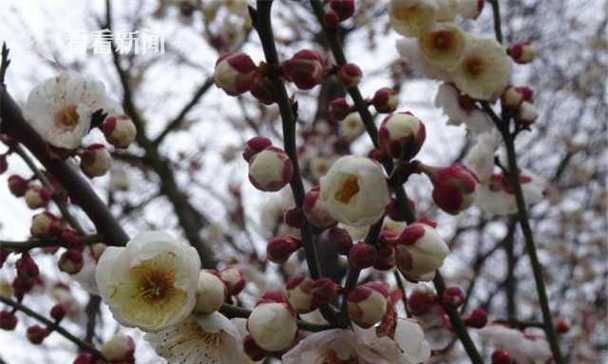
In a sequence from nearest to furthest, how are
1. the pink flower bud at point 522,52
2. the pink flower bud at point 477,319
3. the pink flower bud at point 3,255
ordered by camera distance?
the pink flower bud at point 3,255, the pink flower bud at point 477,319, the pink flower bud at point 522,52

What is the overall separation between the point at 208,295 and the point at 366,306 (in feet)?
0.75

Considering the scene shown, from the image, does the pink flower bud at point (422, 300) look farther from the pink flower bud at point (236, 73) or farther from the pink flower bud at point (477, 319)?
the pink flower bud at point (236, 73)

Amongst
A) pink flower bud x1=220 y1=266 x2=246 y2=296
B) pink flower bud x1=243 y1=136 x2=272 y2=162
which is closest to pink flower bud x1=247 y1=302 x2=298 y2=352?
pink flower bud x1=220 y1=266 x2=246 y2=296

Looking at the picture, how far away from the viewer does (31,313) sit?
Result: 163 cm

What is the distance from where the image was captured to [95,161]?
1.40 meters

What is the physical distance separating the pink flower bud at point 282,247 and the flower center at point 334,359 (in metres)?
0.16

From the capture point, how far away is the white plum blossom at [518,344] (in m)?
1.72

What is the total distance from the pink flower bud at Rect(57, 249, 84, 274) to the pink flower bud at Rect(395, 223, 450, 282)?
2.16 ft

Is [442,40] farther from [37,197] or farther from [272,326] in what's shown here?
[37,197]

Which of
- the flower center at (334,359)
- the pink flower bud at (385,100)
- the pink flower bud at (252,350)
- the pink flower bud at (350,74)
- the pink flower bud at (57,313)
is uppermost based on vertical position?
the pink flower bud at (385,100)

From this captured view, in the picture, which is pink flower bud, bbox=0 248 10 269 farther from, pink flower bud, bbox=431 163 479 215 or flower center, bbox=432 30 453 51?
flower center, bbox=432 30 453 51

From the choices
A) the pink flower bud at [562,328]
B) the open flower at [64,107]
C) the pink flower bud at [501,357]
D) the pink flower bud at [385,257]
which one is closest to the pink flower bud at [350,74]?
the pink flower bud at [385,257]

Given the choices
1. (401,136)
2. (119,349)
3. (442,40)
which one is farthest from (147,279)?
(442,40)

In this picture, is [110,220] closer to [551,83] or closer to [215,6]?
[215,6]
